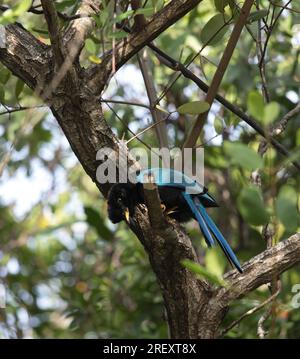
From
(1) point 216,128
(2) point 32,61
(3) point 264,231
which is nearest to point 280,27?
(1) point 216,128

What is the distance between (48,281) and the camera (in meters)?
6.48

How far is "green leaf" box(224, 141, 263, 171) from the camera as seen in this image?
1.91 m

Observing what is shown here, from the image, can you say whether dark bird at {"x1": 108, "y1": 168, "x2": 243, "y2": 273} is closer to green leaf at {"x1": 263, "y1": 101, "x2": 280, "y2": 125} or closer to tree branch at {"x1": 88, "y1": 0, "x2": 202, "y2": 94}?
tree branch at {"x1": 88, "y1": 0, "x2": 202, "y2": 94}

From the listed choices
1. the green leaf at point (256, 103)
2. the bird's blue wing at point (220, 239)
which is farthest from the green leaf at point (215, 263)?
the bird's blue wing at point (220, 239)

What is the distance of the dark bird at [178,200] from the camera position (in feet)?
12.1

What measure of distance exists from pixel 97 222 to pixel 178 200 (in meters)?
A: 1.40

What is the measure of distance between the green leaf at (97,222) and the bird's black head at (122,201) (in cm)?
123

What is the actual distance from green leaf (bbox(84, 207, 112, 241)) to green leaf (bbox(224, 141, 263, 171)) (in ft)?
11.4

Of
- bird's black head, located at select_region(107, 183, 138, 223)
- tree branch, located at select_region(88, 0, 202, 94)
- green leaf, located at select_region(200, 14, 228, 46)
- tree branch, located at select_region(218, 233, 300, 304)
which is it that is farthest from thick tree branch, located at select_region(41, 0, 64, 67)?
tree branch, located at select_region(218, 233, 300, 304)

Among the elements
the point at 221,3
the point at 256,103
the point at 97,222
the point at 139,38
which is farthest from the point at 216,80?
the point at 97,222

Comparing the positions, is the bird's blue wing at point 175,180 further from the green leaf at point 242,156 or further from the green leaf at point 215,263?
the green leaf at point 242,156

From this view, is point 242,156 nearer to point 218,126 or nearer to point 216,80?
point 216,80

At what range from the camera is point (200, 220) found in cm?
395
